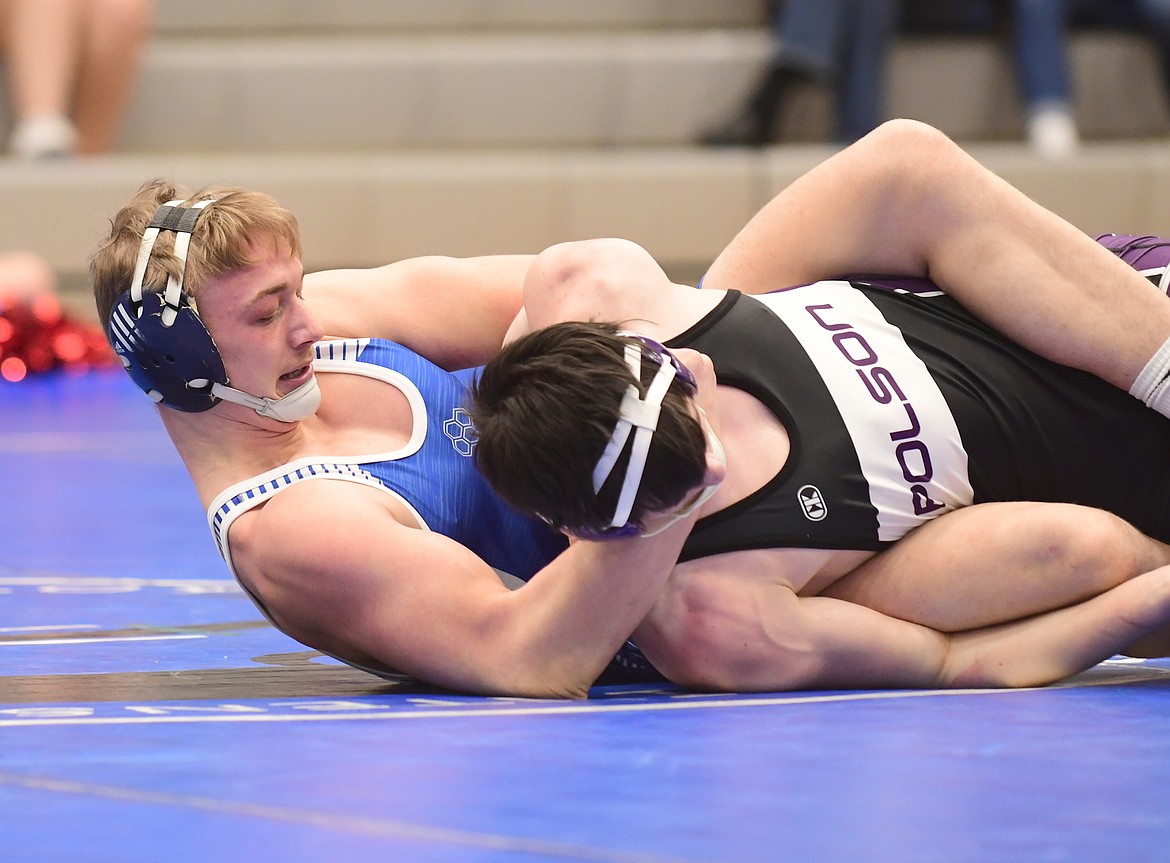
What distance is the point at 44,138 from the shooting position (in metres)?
8.02

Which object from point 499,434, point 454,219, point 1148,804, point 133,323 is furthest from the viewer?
point 454,219

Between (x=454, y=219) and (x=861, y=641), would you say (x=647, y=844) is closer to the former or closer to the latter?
(x=861, y=641)

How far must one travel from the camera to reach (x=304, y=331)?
2.40 meters

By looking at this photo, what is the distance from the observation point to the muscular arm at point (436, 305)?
2719 millimetres

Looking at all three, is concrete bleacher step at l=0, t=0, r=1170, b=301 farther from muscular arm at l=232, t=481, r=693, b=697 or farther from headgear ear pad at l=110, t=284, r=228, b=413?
muscular arm at l=232, t=481, r=693, b=697

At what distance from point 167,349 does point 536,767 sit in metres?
0.93

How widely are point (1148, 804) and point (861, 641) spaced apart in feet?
2.13

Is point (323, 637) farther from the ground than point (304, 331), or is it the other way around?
point (304, 331)

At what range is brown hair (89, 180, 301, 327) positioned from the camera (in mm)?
2324

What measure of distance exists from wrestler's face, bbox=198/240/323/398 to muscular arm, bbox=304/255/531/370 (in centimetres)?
29

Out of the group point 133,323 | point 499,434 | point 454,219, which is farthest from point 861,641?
point 454,219

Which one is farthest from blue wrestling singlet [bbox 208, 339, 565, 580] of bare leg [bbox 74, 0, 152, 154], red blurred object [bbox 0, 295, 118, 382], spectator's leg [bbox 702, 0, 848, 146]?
bare leg [bbox 74, 0, 152, 154]

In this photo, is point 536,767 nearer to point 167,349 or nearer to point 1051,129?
point 167,349

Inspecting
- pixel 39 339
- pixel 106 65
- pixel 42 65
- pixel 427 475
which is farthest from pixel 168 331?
pixel 106 65
